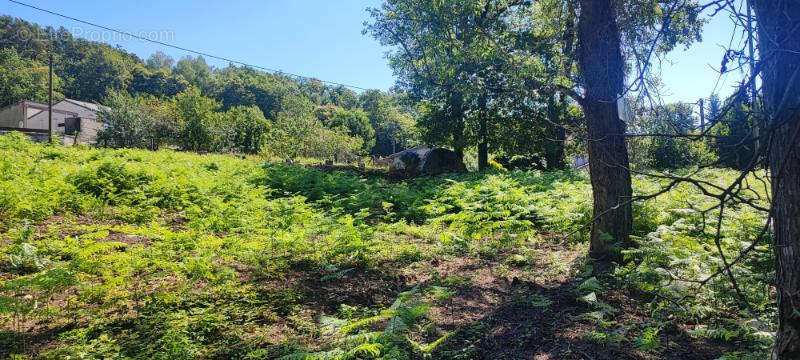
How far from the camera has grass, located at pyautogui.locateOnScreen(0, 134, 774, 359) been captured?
293 centimetres

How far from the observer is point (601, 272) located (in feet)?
15.1

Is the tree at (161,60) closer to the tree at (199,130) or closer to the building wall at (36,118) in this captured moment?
the building wall at (36,118)

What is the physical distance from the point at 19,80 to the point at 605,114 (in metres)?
76.7

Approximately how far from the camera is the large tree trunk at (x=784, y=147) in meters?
1.64

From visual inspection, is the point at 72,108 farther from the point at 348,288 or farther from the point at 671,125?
the point at 671,125

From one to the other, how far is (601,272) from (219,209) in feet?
17.7

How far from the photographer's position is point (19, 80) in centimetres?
5809

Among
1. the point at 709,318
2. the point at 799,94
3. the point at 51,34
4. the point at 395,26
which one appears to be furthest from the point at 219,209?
the point at 51,34

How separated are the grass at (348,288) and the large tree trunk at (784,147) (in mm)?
357

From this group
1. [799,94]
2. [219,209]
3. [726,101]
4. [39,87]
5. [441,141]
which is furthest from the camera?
[39,87]

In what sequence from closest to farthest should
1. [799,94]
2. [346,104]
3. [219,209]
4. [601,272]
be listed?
[799,94] → [601,272] → [219,209] → [346,104]

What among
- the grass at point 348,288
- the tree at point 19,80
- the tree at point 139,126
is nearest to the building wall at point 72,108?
the tree at point 19,80

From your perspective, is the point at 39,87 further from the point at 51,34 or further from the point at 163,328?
the point at 163,328

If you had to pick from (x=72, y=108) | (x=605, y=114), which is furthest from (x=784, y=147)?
(x=72, y=108)
